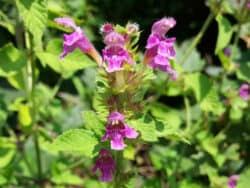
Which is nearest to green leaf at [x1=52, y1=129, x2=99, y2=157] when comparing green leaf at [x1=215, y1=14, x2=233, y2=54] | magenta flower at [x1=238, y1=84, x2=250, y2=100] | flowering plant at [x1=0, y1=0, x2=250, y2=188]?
flowering plant at [x1=0, y1=0, x2=250, y2=188]

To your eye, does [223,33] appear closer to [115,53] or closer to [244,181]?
[244,181]

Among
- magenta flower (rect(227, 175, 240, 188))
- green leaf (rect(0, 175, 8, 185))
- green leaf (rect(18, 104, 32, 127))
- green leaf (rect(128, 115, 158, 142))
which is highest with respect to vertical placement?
green leaf (rect(18, 104, 32, 127))

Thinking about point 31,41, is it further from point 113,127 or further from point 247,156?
point 247,156

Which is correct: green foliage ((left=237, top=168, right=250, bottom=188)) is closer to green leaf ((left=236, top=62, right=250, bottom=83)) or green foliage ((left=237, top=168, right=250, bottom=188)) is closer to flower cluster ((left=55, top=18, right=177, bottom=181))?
green leaf ((left=236, top=62, right=250, bottom=83))

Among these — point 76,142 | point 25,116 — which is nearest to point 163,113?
point 25,116

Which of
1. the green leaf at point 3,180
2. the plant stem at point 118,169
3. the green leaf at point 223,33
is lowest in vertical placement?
the green leaf at point 3,180

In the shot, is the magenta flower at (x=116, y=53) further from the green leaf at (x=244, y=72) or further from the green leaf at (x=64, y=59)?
the green leaf at (x=244, y=72)

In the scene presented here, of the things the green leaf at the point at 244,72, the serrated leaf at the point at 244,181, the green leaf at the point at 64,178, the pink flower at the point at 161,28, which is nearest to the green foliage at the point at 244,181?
the serrated leaf at the point at 244,181
